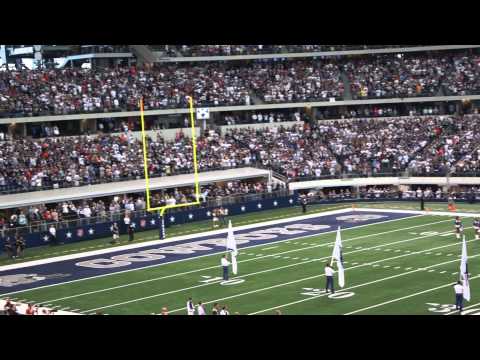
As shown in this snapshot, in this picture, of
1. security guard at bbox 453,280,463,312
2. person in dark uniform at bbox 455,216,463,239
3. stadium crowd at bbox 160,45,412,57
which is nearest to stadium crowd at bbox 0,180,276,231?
person in dark uniform at bbox 455,216,463,239

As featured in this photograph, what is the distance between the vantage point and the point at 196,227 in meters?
36.3

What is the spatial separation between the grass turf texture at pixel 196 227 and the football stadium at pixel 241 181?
14 centimetres

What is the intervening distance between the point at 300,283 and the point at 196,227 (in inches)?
524

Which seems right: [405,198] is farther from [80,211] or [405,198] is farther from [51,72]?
[51,72]

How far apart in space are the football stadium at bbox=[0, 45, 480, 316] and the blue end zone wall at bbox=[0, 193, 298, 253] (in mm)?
67

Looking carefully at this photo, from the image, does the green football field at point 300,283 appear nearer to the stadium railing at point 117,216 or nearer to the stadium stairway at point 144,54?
the stadium railing at point 117,216

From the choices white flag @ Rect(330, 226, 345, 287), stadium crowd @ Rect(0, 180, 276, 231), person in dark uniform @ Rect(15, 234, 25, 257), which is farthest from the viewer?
stadium crowd @ Rect(0, 180, 276, 231)

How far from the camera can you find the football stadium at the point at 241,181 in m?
23.1

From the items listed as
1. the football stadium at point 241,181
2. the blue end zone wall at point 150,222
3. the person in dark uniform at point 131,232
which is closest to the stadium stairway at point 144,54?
the football stadium at point 241,181

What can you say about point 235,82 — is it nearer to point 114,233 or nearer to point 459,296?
point 114,233

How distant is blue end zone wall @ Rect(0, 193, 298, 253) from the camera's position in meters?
32.9

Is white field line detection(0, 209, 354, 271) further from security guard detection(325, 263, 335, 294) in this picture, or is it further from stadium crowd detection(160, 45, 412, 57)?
stadium crowd detection(160, 45, 412, 57)
